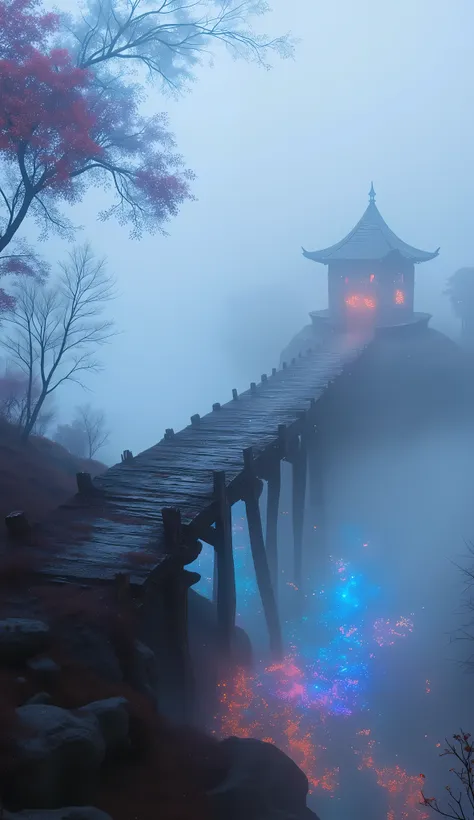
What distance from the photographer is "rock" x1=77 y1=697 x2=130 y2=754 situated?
186 inches

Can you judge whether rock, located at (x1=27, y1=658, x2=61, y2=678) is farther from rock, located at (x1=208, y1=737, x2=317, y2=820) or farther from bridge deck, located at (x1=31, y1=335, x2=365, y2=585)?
rock, located at (x1=208, y1=737, x2=317, y2=820)

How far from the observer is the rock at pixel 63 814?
146 inches

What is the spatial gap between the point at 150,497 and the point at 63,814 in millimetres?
5172

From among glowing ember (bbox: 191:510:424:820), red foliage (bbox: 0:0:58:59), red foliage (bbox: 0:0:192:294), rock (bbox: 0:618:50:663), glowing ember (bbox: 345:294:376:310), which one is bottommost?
glowing ember (bbox: 191:510:424:820)

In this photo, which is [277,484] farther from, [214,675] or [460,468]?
[460,468]

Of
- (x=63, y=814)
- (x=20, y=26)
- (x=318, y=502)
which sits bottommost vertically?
(x=318, y=502)

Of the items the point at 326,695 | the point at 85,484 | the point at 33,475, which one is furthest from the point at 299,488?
the point at 85,484

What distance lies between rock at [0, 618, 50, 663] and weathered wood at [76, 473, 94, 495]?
3.23m

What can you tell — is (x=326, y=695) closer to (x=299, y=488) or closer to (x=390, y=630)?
(x=390, y=630)

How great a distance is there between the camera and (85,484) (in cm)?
870

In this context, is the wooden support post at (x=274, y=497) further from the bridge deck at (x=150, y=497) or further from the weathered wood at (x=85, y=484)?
Result: the weathered wood at (x=85, y=484)

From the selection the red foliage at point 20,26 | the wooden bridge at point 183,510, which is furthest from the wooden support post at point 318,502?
the red foliage at point 20,26

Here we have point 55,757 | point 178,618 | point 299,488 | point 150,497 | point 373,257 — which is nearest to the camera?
point 55,757

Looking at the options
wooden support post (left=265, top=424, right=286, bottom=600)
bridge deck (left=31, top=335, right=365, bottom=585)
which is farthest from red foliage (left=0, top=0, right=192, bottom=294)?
wooden support post (left=265, top=424, right=286, bottom=600)
